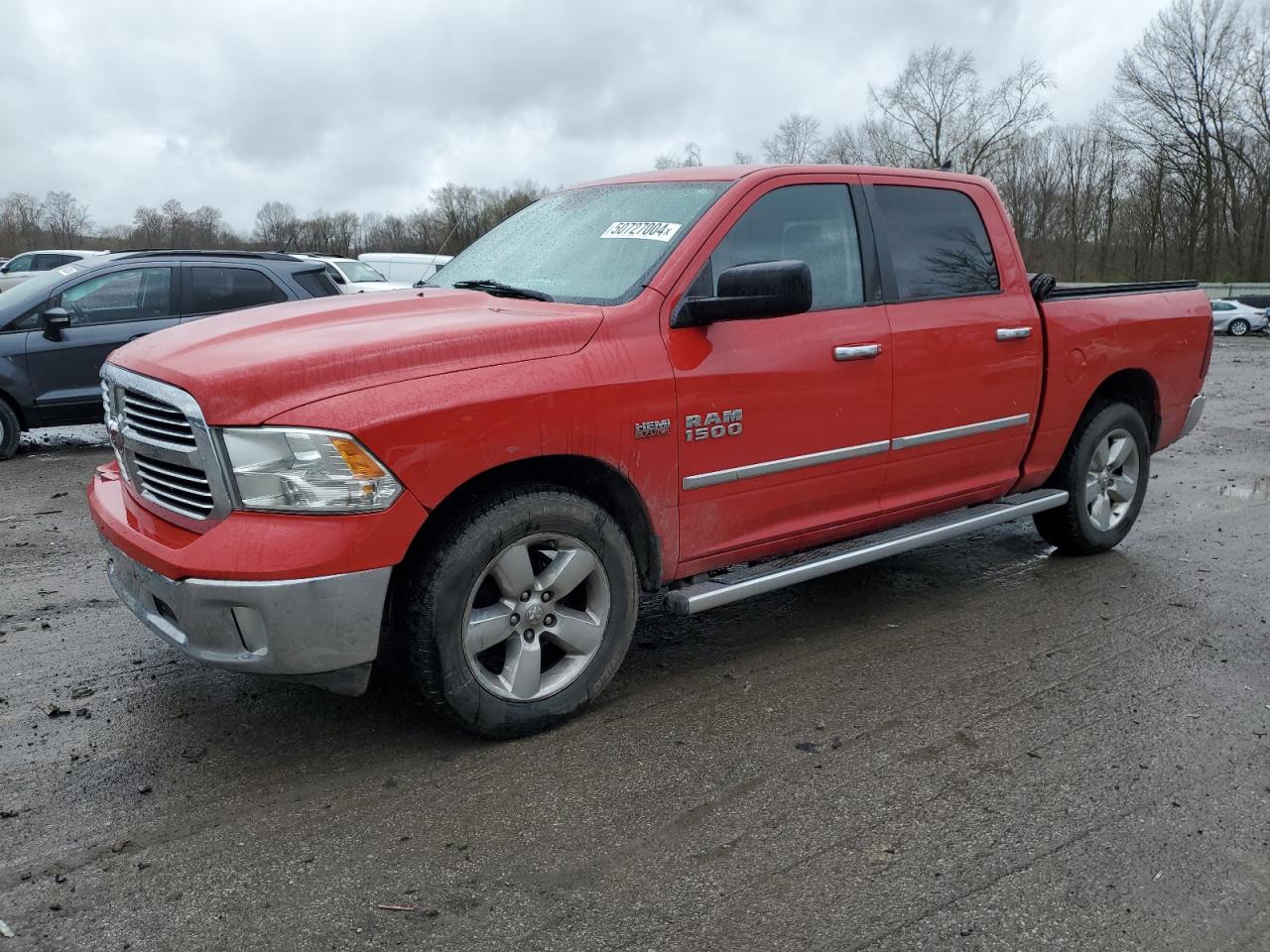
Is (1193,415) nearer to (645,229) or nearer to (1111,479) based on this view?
(1111,479)

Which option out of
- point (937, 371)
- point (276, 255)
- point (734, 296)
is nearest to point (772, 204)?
point (734, 296)

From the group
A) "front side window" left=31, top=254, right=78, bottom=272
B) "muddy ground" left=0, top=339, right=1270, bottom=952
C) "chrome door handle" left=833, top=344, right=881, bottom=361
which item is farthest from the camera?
"front side window" left=31, top=254, right=78, bottom=272

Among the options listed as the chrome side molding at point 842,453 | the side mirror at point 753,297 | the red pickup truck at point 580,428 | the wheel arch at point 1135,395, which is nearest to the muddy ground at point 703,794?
the red pickup truck at point 580,428

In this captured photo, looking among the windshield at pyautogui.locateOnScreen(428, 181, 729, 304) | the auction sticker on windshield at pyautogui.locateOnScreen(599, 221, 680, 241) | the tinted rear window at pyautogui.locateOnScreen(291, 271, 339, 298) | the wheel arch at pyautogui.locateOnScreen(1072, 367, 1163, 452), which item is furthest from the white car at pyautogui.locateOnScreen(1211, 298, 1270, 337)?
the auction sticker on windshield at pyautogui.locateOnScreen(599, 221, 680, 241)

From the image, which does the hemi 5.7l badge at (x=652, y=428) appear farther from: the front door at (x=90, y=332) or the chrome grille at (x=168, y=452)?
the front door at (x=90, y=332)

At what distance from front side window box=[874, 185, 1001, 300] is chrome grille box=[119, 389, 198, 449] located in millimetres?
→ 2915

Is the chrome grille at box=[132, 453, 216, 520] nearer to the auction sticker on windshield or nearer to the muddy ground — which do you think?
the muddy ground

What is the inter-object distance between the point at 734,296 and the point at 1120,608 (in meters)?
2.68

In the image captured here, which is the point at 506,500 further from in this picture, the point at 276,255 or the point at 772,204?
the point at 276,255

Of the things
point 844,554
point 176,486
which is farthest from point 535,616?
point 844,554

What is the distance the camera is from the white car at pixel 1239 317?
116 ft

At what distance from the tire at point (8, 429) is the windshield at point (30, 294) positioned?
2.46 feet

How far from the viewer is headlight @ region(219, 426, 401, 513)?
297 cm

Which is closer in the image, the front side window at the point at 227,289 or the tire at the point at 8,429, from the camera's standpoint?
the tire at the point at 8,429
